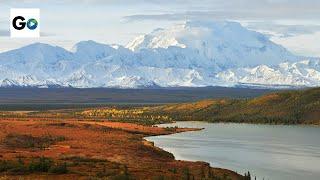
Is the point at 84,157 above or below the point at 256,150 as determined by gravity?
above

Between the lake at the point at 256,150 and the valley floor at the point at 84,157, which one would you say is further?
the lake at the point at 256,150

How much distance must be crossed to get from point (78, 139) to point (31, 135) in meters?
8.01

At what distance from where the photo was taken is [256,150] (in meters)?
113

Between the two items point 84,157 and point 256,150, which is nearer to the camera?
point 84,157

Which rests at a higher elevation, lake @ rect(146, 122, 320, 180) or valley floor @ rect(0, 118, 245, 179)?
valley floor @ rect(0, 118, 245, 179)

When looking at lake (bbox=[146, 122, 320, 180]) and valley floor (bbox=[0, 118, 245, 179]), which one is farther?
lake (bbox=[146, 122, 320, 180])

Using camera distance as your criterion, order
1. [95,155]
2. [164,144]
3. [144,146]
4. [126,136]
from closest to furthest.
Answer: [95,155] → [144,146] → [164,144] → [126,136]

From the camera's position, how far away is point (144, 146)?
4321 inches

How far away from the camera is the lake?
8644cm

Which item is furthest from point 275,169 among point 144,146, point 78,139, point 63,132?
point 63,132

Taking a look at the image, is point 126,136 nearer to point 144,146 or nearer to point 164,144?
point 164,144

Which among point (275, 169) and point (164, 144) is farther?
point (164, 144)

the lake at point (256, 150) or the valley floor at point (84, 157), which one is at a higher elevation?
the valley floor at point (84, 157)

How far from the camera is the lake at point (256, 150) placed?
284 feet
